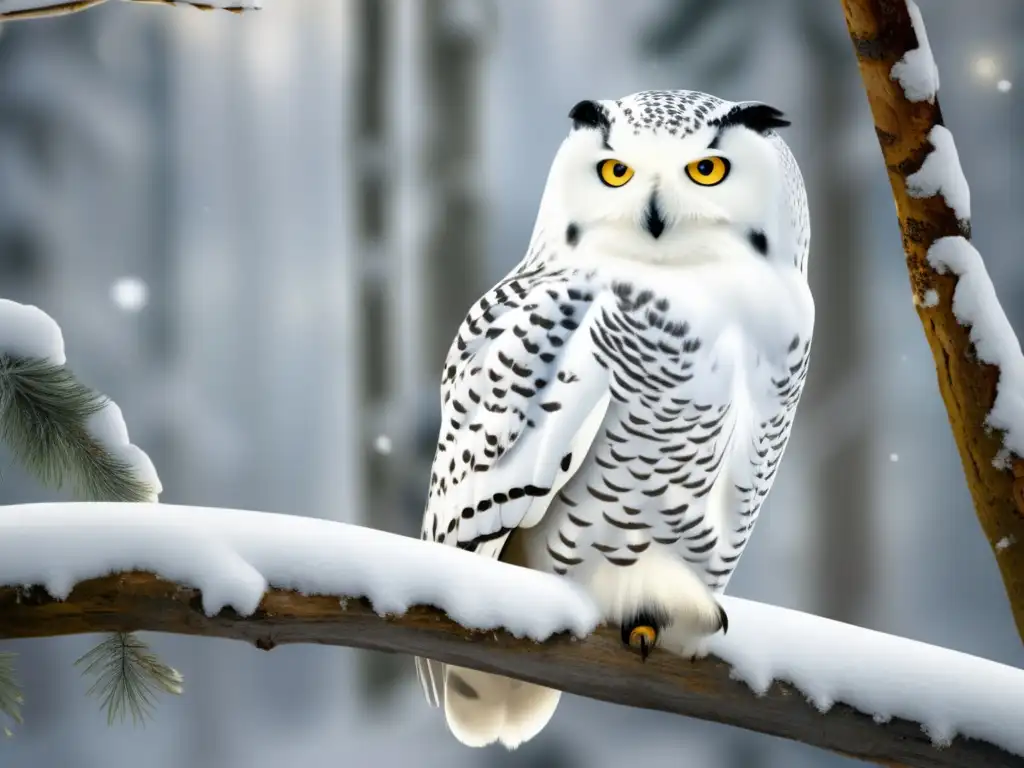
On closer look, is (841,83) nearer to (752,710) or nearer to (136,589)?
(752,710)

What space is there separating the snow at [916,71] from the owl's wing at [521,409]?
31 centimetres

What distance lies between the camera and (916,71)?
855 mm

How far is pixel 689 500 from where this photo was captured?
0.85m

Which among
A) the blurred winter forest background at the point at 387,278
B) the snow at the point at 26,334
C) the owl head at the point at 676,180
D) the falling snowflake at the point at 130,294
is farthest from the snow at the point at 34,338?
the falling snowflake at the point at 130,294

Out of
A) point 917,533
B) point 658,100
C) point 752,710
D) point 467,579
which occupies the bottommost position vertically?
point 917,533

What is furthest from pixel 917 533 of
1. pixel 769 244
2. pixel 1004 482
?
pixel 769 244

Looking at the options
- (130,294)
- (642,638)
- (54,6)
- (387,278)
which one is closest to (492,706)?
(642,638)

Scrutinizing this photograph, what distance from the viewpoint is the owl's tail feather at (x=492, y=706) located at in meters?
0.99

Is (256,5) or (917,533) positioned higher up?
(256,5)

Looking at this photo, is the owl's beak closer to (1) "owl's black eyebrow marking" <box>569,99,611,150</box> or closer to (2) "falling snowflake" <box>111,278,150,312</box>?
(1) "owl's black eyebrow marking" <box>569,99,611,150</box>

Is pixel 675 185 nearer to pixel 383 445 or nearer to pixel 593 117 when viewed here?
pixel 593 117

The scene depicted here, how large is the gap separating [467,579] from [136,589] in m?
0.21

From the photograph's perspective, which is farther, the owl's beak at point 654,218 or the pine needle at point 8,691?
the owl's beak at point 654,218

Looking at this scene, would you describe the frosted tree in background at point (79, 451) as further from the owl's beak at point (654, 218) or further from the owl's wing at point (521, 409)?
the owl's beak at point (654, 218)
